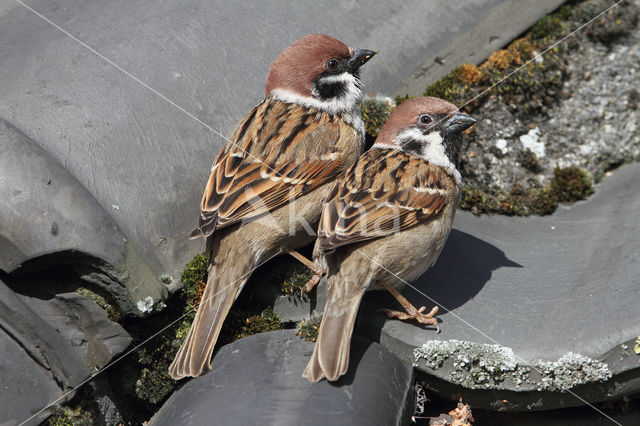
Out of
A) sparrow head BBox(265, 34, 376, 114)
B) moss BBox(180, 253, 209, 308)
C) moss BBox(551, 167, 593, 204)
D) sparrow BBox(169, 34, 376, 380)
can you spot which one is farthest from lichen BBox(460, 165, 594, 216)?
moss BBox(180, 253, 209, 308)

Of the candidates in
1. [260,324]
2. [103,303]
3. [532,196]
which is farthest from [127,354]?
[532,196]

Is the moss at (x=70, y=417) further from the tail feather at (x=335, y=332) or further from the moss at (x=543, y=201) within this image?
the moss at (x=543, y=201)

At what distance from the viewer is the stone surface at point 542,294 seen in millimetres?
2746

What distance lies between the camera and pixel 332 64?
148 inches

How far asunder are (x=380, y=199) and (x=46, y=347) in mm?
1682

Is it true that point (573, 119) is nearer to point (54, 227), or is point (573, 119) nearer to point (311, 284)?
point (311, 284)

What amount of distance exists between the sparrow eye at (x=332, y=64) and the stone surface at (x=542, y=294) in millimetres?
1120

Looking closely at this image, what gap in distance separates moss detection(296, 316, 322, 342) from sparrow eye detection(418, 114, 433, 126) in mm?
1269

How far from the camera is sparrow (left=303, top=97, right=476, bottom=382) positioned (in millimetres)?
3154

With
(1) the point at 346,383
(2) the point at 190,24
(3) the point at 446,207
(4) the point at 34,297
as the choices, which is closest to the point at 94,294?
(4) the point at 34,297

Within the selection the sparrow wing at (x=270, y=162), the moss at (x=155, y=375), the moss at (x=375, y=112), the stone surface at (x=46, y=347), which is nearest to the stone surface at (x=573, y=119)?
the moss at (x=375, y=112)

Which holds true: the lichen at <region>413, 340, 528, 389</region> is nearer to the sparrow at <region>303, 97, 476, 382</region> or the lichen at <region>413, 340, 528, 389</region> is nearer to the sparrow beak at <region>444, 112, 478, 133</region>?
the sparrow at <region>303, 97, 476, 382</region>

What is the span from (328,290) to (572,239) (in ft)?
4.71

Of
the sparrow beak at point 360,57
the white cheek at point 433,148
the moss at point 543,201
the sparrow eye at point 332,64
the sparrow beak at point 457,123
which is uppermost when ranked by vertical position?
the sparrow beak at point 360,57
